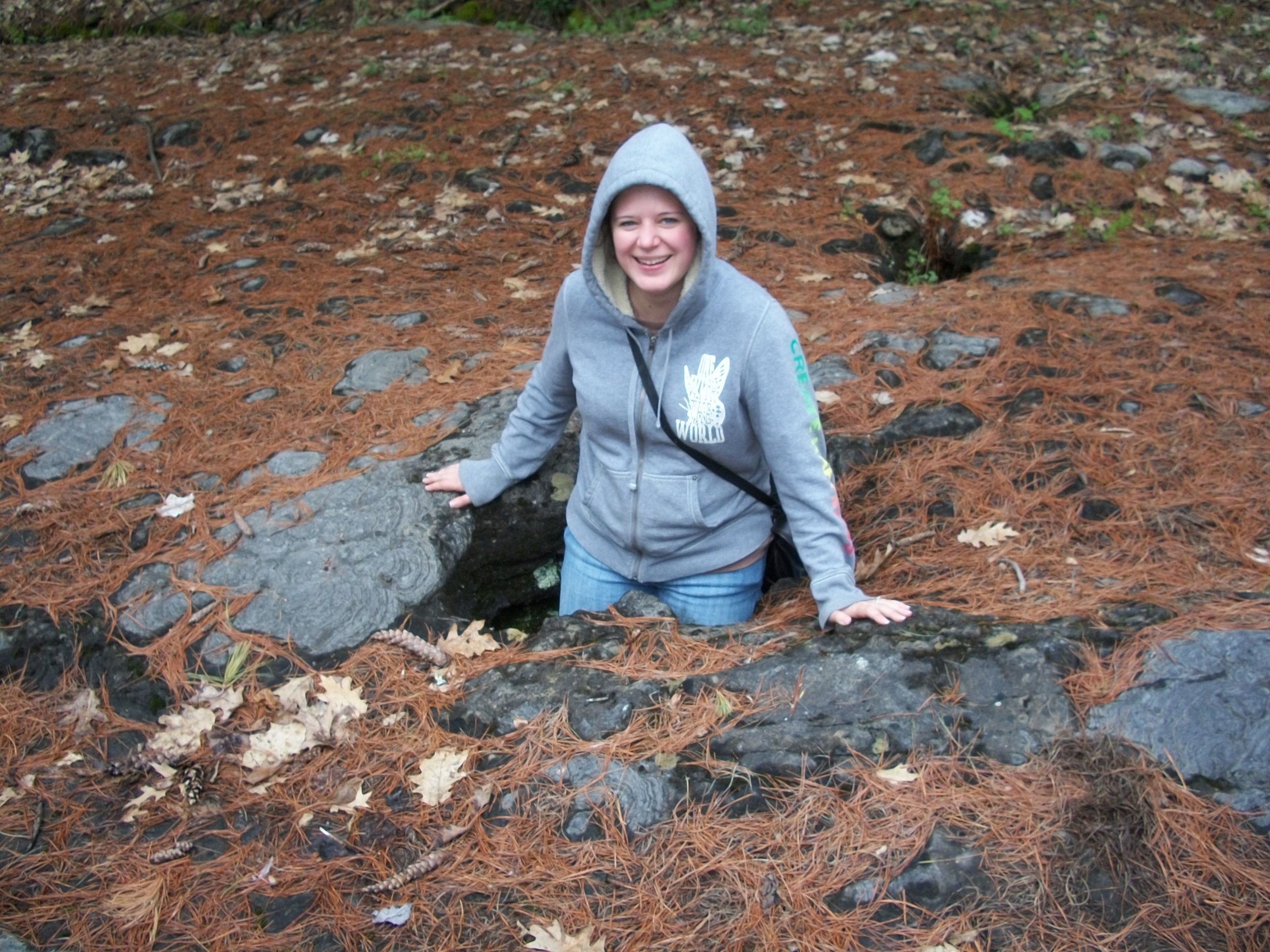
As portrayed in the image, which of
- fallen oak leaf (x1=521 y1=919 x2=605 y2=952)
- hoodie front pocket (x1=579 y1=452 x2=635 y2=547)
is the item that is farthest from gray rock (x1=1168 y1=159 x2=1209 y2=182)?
fallen oak leaf (x1=521 y1=919 x2=605 y2=952)

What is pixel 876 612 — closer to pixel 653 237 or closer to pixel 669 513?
pixel 669 513

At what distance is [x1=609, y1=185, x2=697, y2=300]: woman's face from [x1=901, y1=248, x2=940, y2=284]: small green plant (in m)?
3.20

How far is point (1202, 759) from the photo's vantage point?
2320 millimetres

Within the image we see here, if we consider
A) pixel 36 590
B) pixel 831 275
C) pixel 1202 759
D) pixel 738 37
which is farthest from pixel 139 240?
pixel 1202 759

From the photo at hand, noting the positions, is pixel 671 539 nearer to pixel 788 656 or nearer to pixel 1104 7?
pixel 788 656

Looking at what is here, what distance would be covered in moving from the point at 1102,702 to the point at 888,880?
77 centimetres

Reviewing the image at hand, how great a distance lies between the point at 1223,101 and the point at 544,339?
550 cm

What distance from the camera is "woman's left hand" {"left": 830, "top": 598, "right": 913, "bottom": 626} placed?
274cm

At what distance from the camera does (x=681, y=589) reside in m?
3.27

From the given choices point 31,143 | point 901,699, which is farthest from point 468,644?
point 31,143

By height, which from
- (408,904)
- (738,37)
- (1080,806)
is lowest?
(408,904)

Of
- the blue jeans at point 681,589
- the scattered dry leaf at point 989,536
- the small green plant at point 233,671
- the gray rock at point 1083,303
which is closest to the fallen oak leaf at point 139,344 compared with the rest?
the small green plant at point 233,671

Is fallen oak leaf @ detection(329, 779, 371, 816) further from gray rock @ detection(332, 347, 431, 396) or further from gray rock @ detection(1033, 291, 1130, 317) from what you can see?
gray rock @ detection(1033, 291, 1130, 317)

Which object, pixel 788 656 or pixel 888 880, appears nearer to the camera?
pixel 888 880
